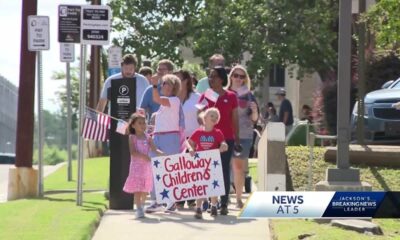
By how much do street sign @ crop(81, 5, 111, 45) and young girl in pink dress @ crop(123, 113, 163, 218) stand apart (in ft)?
5.00

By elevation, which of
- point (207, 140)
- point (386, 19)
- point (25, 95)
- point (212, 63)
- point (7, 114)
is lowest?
point (207, 140)

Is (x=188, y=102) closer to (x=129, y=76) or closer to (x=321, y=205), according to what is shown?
(x=129, y=76)

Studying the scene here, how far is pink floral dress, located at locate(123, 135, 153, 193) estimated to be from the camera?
44.5 feet

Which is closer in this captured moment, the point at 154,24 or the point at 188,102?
the point at 188,102

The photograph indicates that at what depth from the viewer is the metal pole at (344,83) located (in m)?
13.1

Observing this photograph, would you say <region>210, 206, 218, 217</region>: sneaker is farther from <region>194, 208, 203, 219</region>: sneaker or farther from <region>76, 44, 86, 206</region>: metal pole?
<region>76, 44, 86, 206</region>: metal pole

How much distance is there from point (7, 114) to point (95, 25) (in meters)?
91.0

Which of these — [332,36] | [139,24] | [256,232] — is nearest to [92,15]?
[256,232]

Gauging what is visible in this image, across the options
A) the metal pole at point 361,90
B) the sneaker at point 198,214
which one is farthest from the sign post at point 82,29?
the metal pole at point 361,90

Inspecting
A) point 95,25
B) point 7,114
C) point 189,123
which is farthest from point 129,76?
point 7,114

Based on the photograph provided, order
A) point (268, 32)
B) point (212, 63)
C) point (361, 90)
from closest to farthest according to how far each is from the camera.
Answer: point (212, 63) < point (361, 90) < point (268, 32)

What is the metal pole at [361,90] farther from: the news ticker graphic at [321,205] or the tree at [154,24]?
the tree at [154,24]

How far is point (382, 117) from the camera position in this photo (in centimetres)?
1825

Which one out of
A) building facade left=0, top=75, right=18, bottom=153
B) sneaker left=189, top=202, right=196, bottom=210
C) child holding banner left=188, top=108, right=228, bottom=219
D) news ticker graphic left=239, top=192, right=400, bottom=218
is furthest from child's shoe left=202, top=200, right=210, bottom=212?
building facade left=0, top=75, right=18, bottom=153
